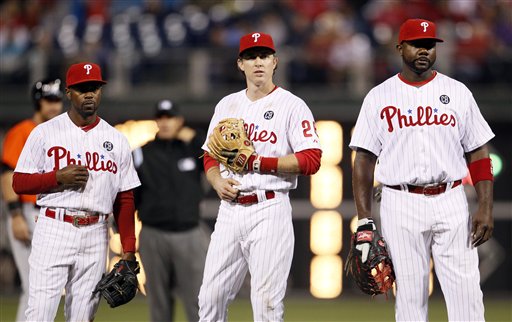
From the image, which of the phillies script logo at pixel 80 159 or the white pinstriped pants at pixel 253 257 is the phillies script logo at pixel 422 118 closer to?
the white pinstriped pants at pixel 253 257

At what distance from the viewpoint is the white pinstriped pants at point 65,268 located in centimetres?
668

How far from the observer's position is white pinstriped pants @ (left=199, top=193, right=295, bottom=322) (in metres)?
6.72

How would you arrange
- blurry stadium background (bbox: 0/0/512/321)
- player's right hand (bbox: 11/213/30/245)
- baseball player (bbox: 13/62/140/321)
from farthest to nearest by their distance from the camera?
1. blurry stadium background (bbox: 0/0/512/321)
2. player's right hand (bbox: 11/213/30/245)
3. baseball player (bbox: 13/62/140/321)

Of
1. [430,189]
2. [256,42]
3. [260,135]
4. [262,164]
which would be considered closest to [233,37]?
[256,42]

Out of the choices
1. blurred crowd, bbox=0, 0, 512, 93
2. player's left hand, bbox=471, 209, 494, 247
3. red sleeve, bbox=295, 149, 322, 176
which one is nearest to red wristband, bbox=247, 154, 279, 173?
red sleeve, bbox=295, 149, 322, 176

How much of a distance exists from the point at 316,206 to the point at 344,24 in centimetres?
325

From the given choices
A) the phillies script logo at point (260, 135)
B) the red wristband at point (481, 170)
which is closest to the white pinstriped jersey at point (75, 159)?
the phillies script logo at point (260, 135)

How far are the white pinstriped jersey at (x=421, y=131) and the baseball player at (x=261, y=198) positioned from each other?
402 millimetres

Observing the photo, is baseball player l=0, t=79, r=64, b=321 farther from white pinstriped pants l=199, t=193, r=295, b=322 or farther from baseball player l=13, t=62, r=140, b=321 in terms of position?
white pinstriped pants l=199, t=193, r=295, b=322

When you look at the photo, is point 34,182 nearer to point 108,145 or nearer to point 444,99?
point 108,145

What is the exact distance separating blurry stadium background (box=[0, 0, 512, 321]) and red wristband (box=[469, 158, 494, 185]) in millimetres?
5197

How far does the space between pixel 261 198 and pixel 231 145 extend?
1.24 ft

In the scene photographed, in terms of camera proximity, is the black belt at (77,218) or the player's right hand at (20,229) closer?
the black belt at (77,218)

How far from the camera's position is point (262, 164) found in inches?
264
